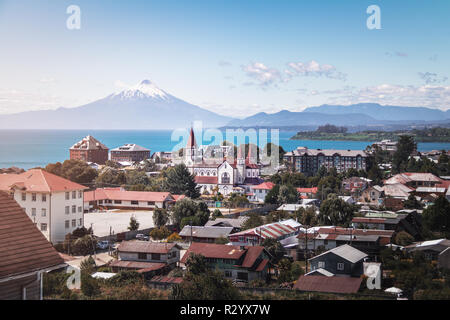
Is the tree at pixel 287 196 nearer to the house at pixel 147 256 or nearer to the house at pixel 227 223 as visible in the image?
the house at pixel 227 223

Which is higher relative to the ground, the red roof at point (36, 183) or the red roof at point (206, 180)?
the red roof at point (36, 183)

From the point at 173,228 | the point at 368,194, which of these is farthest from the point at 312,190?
the point at 173,228

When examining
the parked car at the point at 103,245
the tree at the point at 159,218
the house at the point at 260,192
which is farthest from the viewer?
the house at the point at 260,192

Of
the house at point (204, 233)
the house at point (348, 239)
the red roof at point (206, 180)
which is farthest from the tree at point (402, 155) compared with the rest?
the house at point (204, 233)

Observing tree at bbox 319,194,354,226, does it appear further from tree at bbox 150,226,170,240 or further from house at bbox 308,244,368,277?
house at bbox 308,244,368,277

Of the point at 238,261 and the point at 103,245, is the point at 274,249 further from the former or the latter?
the point at 103,245

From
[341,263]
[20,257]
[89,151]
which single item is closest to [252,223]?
[341,263]
